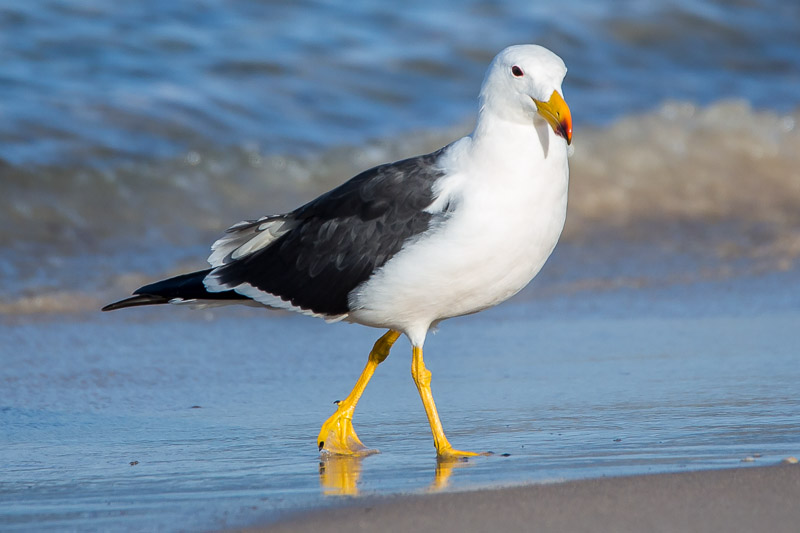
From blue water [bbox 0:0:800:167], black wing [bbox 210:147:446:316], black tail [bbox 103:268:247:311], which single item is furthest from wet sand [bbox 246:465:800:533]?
blue water [bbox 0:0:800:167]

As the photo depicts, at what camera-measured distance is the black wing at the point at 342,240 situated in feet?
14.1

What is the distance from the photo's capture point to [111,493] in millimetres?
3709

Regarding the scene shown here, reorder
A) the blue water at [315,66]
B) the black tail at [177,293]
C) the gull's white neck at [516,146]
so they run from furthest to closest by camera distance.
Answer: the blue water at [315,66], the black tail at [177,293], the gull's white neck at [516,146]

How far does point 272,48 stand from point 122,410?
7189mm

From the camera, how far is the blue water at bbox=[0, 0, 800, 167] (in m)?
9.70

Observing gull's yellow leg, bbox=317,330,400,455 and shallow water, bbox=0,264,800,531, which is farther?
gull's yellow leg, bbox=317,330,400,455

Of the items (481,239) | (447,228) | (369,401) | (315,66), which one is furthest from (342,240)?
(315,66)

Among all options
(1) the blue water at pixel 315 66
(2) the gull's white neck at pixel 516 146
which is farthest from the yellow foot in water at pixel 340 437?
(1) the blue water at pixel 315 66

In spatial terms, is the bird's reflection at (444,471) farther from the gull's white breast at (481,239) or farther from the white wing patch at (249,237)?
the white wing patch at (249,237)

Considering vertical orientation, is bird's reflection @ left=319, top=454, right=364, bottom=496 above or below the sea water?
below

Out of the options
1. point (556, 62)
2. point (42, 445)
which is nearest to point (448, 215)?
point (556, 62)

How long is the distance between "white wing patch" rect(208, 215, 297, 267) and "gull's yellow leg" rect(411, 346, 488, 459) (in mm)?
785

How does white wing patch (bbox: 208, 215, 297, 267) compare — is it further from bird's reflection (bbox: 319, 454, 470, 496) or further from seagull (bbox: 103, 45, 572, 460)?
bird's reflection (bbox: 319, 454, 470, 496)

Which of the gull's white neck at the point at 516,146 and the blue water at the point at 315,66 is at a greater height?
the blue water at the point at 315,66
